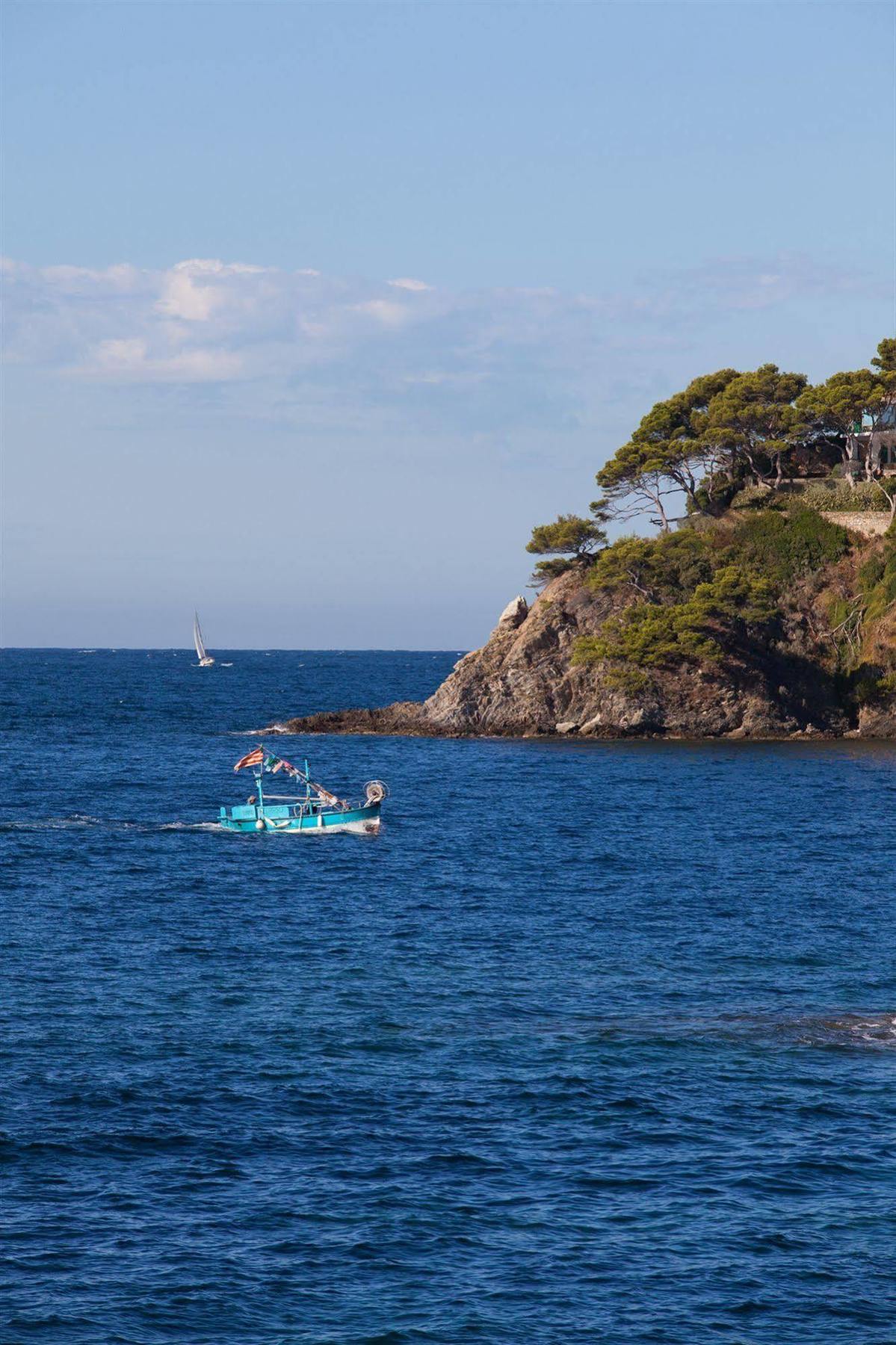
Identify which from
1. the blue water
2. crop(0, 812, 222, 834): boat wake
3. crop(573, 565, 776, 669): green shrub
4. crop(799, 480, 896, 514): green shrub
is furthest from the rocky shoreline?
crop(0, 812, 222, 834): boat wake

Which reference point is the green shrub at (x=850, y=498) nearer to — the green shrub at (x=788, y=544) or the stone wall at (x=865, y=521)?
the stone wall at (x=865, y=521)

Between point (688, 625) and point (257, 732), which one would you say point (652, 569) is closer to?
point (688, 625)

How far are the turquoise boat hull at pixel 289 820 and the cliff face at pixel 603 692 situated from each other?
37546 mm

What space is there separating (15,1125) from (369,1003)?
1101 centimetres

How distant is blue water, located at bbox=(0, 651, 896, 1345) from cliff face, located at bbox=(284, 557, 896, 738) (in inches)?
1466

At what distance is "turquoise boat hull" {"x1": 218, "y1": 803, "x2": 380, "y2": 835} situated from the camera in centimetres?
6819

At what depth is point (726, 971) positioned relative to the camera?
135 feet

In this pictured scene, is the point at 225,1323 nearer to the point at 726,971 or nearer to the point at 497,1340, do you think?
the point at 497,1340

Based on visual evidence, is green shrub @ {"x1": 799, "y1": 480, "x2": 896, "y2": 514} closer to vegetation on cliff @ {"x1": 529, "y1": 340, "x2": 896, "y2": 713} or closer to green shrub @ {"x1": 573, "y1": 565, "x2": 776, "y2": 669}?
vegetation on cliff @ {"x1": 529, "y1": 340, "x2": 896, "y2": 713}

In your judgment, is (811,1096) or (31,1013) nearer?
(811,1096)

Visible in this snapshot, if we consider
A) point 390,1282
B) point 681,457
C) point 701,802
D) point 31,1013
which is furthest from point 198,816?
point 681,457

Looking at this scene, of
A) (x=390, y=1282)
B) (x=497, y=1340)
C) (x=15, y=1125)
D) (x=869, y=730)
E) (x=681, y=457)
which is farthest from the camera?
(x=681, y=457)

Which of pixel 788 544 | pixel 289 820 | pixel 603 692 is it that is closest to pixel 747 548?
pixel 788 544

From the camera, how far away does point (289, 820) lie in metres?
68.8
